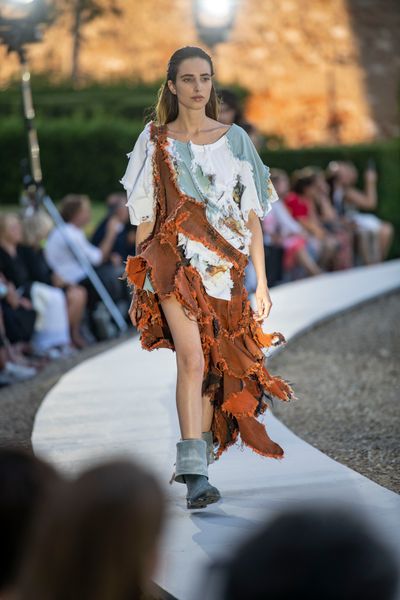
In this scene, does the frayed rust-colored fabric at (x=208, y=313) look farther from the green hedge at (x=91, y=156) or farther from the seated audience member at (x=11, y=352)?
the green hedge at (x=91, y=156)

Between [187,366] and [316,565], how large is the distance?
2862 millimetres

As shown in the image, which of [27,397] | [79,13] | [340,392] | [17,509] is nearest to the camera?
[17,509]

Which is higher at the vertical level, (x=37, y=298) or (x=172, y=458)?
(x=172, y=458)

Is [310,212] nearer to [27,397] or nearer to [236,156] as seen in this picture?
[27,397]

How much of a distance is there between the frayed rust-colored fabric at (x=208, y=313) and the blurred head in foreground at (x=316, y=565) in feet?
9.40

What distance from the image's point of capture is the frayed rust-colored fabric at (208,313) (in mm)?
4512

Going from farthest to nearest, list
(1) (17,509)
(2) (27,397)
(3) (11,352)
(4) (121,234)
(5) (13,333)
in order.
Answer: (4) (121,234) → (5) (13,333) → (3) (11,352) → (2) (27,397) → (1) (17,509)

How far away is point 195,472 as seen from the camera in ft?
14.4

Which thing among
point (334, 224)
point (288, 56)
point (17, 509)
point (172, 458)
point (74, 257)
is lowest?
point (288, 56)

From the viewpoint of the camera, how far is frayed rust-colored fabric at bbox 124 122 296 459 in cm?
451

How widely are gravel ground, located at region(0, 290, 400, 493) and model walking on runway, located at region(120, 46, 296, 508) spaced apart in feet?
2.15

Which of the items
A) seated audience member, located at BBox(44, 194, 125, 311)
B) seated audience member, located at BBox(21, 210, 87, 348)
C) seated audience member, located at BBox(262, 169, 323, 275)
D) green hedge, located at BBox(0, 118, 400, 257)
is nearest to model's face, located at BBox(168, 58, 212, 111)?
seated audience member, located at BBox(21, 210, 87, 348)

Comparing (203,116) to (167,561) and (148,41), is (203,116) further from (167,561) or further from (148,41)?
(148,41)

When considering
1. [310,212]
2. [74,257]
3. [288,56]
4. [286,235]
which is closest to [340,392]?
[74,257]
